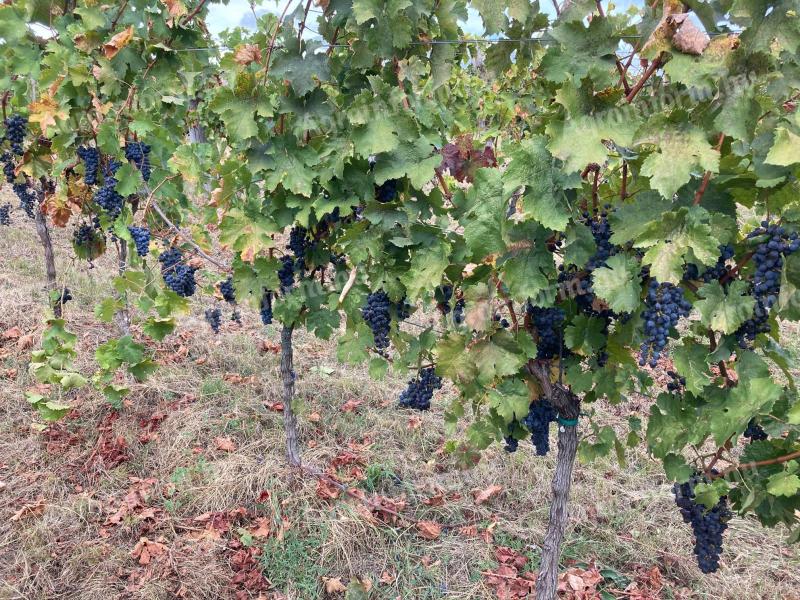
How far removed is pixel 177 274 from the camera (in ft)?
10.9

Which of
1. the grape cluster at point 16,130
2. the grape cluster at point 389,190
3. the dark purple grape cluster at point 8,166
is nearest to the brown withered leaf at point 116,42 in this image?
the grape cluster at point 16,130

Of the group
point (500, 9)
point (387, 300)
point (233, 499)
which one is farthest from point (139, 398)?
point (500, 9)

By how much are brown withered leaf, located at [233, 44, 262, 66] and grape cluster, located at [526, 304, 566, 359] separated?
55.8 inches

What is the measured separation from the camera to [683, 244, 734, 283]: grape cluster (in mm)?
1665

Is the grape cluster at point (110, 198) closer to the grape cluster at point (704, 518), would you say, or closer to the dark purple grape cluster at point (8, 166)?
the dark purple grape cluster at point (8, 166)

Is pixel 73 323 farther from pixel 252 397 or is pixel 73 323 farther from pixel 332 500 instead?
pixel 332 500

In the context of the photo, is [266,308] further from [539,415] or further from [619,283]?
[619,283]

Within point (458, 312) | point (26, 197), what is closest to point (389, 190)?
point (458, 312)

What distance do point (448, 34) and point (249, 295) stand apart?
5.12 feet

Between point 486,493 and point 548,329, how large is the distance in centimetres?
203

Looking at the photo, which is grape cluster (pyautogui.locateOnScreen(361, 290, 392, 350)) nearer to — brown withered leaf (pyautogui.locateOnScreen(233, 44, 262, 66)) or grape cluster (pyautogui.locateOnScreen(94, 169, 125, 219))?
brown withered leaf (pyautogui.locateOnScreen(233, 44, 262, 66))

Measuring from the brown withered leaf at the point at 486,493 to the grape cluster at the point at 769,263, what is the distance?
247 centimetres

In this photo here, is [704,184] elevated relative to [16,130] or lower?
lower

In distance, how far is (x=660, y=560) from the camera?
3408mm
